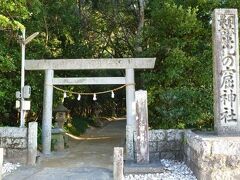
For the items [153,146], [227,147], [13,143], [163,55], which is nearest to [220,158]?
[227,147]

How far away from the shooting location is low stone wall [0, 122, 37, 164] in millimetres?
11672

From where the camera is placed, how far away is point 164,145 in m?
11.7

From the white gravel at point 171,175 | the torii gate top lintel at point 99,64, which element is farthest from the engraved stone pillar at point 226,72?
the torii gate top lintel at point 99,64

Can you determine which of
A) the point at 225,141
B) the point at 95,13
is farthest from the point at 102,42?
the point at 225,141

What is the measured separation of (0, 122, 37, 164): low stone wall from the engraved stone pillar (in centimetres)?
596

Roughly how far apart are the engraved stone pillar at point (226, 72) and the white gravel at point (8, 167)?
20.1ft

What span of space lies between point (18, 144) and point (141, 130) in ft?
13.7

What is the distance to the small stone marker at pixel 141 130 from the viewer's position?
34.7 ft

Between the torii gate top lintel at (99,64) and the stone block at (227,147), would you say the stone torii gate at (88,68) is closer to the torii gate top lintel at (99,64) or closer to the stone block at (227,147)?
the torii gate top lintel at (99,64)

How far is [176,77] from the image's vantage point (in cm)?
1377

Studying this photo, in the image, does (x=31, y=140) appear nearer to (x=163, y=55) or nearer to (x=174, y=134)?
(x=174, y=134)

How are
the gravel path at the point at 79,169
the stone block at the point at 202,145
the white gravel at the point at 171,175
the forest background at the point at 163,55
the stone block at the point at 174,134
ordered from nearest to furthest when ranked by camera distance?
1. the stone block at the point at 202,145
2. the white gravel at the point at 171,175
3. the gravel path at the point at 79,169
4. the stone block at the point at 174,134
5. the forest background at the point at 163,55

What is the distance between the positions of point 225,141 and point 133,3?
14241mm

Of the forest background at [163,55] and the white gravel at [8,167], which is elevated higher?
the forest background at [163,55]
